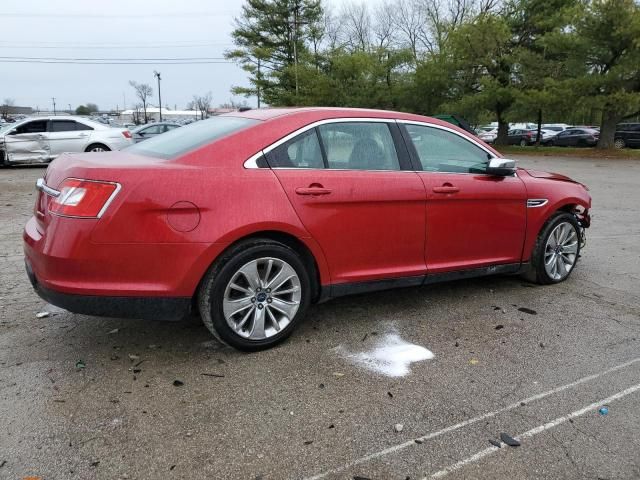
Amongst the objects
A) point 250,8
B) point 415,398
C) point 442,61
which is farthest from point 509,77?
point 415,398

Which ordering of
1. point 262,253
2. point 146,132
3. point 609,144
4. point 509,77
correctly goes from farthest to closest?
1. point 509,77
2. point 609,144
3. point 146,132
4. point 262,253

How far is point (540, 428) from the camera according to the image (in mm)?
2719

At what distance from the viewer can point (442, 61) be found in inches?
1219

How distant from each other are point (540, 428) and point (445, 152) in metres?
2.31

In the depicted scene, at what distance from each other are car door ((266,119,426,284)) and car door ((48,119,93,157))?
543 inches

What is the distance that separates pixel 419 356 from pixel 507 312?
1.23 meters

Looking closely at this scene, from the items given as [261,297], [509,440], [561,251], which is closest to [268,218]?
[261,297]

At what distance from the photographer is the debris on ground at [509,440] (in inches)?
102

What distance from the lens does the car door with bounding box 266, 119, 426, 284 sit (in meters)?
3.50

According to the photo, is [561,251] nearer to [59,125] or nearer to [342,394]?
[342,394]

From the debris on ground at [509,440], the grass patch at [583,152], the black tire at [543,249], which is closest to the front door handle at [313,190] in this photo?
the debris on ground at [509,440]

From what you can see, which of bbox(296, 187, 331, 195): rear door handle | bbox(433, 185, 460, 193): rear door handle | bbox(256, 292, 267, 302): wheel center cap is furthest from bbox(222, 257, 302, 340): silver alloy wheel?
bbox(433, 185, 460, 193): rear door handle

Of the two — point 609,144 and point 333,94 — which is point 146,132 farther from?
point 609,144

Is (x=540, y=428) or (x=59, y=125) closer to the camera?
(x=540, y=428)
